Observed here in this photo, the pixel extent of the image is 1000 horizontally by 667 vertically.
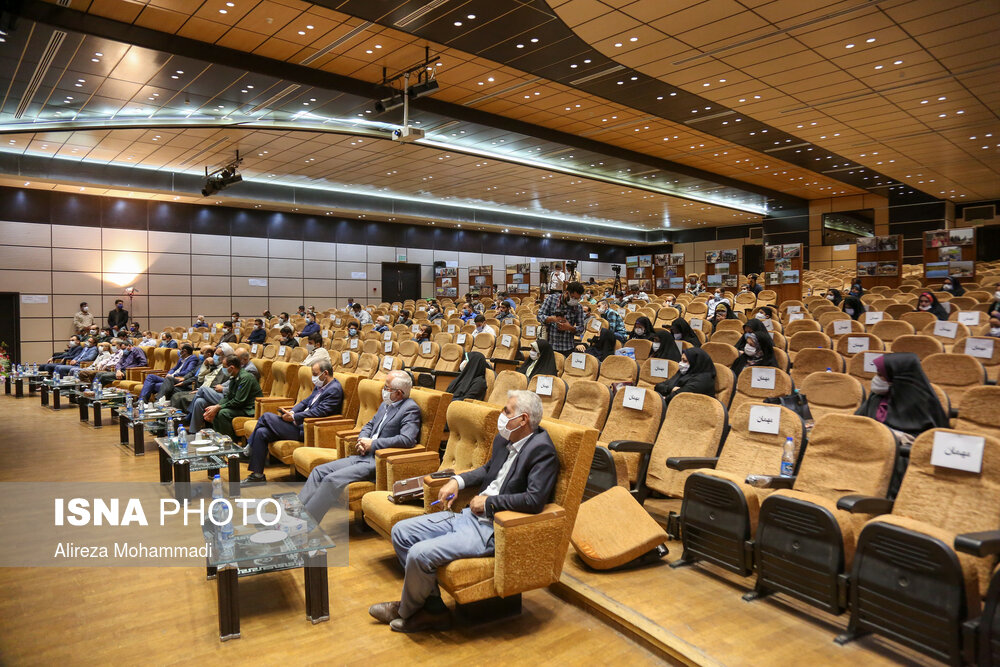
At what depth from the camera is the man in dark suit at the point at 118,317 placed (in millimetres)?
16422

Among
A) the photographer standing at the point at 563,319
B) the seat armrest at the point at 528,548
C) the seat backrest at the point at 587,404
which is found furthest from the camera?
the photographer standing at the point at 563,319

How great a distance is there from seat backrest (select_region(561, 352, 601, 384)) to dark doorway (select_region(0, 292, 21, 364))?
53.2 feet

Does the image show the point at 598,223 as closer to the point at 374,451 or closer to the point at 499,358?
the point at 499,358

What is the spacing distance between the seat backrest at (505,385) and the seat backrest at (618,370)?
0.84 metres

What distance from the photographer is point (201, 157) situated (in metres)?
13.9

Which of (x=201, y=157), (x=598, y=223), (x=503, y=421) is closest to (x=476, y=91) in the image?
(x=201, y=157)

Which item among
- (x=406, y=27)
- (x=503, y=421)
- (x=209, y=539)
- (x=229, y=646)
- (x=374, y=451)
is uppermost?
(x=406, y=27)

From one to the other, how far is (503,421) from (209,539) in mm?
1749

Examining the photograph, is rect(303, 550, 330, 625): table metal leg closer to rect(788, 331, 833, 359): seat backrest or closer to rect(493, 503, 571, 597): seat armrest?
rect(493, 503, 571, 597): seat armrest

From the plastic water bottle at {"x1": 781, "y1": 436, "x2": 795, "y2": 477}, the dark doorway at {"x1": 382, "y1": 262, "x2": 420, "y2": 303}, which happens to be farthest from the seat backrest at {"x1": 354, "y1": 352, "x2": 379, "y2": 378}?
the dark doorway at {"x1": 382, "y1": 262, "x2": 420, "y2": 303}

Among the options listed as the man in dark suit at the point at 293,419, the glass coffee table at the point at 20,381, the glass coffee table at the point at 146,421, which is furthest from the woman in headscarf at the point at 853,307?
the glass coffee table at the point at 20,381

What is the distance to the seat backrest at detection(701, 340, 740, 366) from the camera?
A: 5828 millimetres

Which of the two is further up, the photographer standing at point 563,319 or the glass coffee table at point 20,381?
the photographer standing at point 563,319

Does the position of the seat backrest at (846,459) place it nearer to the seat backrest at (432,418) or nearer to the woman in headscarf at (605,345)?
the seat backrest at (432,418)
